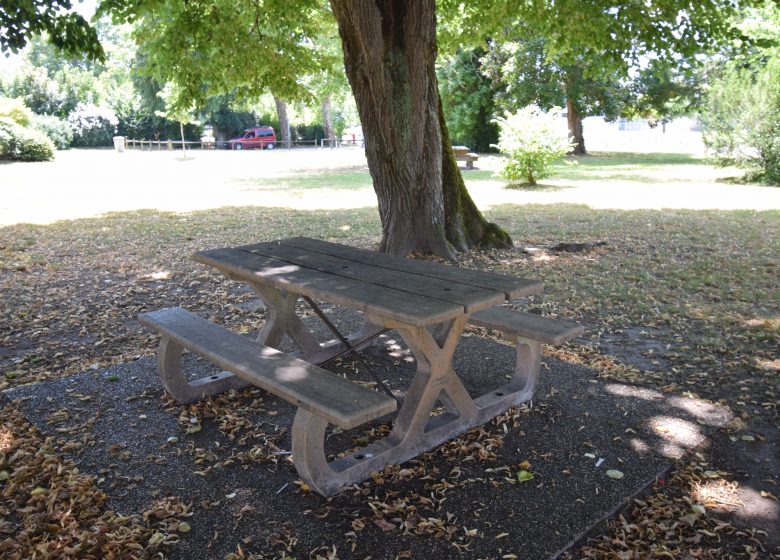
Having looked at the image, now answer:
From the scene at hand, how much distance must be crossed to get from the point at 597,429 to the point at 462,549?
4.42 feet

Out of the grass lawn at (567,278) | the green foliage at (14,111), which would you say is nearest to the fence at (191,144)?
the green foliage at (14,111)

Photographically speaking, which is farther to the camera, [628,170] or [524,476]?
[628,170]

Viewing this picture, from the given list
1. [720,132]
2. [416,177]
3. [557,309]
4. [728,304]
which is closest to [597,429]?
[557,309]

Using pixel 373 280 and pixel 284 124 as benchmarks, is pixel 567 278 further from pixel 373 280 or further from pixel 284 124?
pixel 284 124

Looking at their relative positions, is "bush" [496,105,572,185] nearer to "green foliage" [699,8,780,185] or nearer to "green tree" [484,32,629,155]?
"green foliage" [699,8,780,185]

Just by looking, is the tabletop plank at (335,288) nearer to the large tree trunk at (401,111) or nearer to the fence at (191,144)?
the large tree trunk at (401,111)

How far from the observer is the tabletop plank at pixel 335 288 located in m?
2.94

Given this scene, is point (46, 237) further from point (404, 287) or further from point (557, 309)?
point (404, 287)

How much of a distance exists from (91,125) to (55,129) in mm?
5306

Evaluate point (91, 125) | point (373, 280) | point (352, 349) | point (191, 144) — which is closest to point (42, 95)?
point (91, 125)

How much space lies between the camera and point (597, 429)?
361cm

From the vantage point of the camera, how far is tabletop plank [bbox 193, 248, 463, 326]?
2936 millimetres

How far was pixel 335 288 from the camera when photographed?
338cm

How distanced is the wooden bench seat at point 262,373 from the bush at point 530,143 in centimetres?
1392
